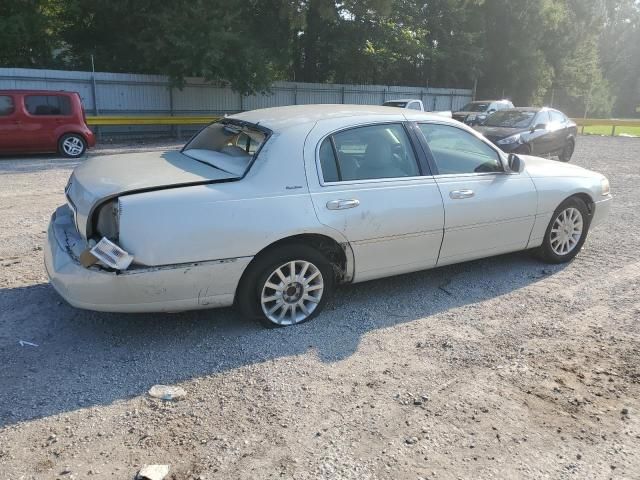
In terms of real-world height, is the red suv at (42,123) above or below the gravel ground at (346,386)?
above

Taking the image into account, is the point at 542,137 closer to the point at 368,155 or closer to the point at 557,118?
the point at 557,118

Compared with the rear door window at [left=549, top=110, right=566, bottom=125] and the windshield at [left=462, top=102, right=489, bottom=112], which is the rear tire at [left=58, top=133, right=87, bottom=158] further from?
the windshield at [left=462, top=102, right=489, bottom=112]

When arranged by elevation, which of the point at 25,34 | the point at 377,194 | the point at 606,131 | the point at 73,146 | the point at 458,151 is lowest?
the point at 606,131

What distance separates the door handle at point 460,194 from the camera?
467 centimetres

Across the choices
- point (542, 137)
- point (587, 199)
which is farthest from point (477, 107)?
point (587, 199)

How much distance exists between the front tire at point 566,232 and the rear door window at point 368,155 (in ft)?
6.35

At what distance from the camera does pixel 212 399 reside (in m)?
3.26

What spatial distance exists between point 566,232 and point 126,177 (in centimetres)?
438

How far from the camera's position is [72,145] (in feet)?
44.9

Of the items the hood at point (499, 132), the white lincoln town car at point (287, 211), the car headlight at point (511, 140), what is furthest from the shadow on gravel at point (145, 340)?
the hood at point (499, 132)

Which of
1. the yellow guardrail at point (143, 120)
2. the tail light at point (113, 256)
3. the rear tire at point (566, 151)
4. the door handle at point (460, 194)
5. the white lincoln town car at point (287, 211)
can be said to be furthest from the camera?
the yellow guardrail at point (143, 120)

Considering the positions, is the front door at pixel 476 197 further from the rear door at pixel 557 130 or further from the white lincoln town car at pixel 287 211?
the rear door at pixel 557 130

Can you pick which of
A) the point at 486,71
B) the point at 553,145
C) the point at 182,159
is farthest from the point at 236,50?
the point at 486,71

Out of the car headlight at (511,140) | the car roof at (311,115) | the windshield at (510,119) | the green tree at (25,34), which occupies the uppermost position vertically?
the green tree at (25,34)
